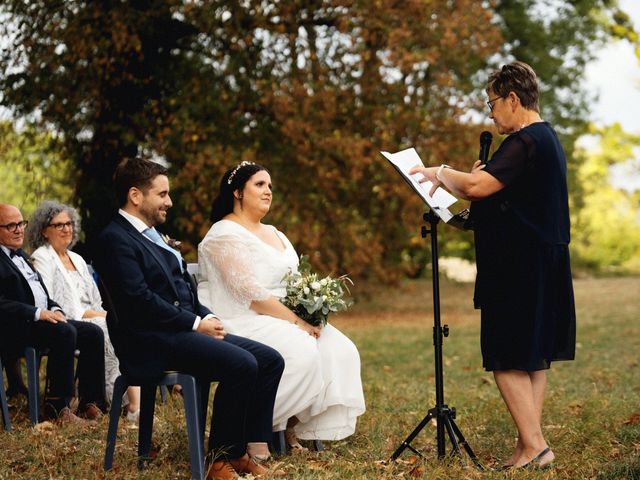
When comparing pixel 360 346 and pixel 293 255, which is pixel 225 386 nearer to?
pixel 293 255

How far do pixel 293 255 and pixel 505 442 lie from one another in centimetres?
186

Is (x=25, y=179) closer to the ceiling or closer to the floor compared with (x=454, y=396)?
closer to the ceiling

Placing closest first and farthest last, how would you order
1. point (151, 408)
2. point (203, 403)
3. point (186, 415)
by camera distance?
point (186, 415) → point (151, 408) → point (203, 403)

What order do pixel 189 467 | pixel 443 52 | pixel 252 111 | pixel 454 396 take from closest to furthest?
pixel 189 467
pixel 454 396
pixel 252 111
pixel 443 52

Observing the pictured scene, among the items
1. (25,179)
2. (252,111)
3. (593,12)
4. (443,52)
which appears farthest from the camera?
(593,12)

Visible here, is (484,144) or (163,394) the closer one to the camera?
(484,144)

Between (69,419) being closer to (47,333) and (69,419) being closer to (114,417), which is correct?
(47,333)

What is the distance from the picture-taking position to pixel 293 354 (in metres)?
5.40

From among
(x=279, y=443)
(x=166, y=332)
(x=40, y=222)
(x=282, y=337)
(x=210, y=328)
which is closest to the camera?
(x=166, y=332)

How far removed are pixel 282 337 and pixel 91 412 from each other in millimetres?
2041

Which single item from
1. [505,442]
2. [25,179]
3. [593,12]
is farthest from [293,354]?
[593,12]

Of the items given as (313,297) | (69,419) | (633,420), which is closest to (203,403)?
(313,297)

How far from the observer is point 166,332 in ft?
15.6

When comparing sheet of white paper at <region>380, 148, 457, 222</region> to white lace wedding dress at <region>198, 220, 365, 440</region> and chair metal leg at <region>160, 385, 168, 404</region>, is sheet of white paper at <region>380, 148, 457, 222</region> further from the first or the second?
chair metal leg at <region>160, 385, 168, 404</region>
